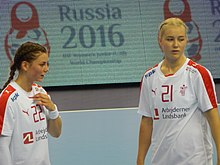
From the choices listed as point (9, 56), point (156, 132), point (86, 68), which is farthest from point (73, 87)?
point (156, 132)

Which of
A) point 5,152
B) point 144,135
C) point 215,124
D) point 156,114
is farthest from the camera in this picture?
point 144,135

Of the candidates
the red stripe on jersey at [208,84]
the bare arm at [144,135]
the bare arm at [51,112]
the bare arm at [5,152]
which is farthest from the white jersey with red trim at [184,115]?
the bare arm at [5,152]

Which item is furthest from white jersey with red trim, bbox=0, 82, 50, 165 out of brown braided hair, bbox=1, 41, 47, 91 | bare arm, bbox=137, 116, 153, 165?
bare arm, bbox=137, 116, 153, 165

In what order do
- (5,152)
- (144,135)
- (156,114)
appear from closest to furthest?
(5,152), (156,114), (144,135)

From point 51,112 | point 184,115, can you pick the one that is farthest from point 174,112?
point 51,112

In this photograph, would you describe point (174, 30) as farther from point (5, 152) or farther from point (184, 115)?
point (5, 152)

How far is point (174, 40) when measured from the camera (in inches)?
→ 117

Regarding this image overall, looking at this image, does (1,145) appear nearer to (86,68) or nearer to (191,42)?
(86,68)

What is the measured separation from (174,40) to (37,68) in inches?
28.4

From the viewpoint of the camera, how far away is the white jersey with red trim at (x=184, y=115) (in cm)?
297

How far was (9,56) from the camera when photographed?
23.5 ft

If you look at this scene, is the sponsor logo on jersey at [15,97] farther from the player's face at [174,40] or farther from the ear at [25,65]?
the player's face at [174,40]

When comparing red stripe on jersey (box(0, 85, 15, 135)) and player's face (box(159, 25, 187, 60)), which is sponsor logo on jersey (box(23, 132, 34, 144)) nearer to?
red stripe on jersey (box(0, 85, 15, 135))

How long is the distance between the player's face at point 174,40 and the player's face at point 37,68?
63 cm
